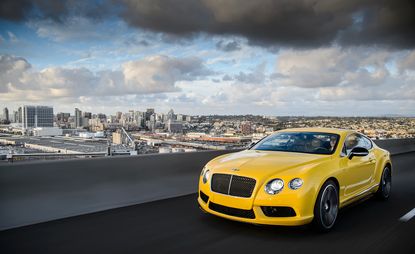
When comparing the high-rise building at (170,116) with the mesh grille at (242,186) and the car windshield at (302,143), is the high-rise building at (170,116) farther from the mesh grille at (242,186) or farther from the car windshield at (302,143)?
the mesh grille at (242,186)

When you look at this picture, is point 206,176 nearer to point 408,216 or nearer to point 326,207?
point 326,207

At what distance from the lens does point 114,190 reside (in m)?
6.96

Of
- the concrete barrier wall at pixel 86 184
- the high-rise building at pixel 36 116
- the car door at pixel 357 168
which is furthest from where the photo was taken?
the high-rise building at pixel 36 116

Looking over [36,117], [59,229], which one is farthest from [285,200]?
[36,117]

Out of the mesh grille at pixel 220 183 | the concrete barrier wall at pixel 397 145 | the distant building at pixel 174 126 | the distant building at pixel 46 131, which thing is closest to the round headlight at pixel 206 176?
the mesh grille at pixel 220 183

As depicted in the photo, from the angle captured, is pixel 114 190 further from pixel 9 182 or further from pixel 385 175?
pixel 385 175

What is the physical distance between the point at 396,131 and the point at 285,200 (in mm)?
16993

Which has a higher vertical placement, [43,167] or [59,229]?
[43,167]

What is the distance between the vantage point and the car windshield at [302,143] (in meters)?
6.29

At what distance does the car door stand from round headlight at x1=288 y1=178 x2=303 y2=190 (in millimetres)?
1351

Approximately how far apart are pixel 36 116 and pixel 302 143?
6.08 metres

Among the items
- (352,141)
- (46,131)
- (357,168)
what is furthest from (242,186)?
(46,131)

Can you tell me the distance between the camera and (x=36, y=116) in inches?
349

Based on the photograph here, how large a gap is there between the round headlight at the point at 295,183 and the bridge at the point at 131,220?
684mm
